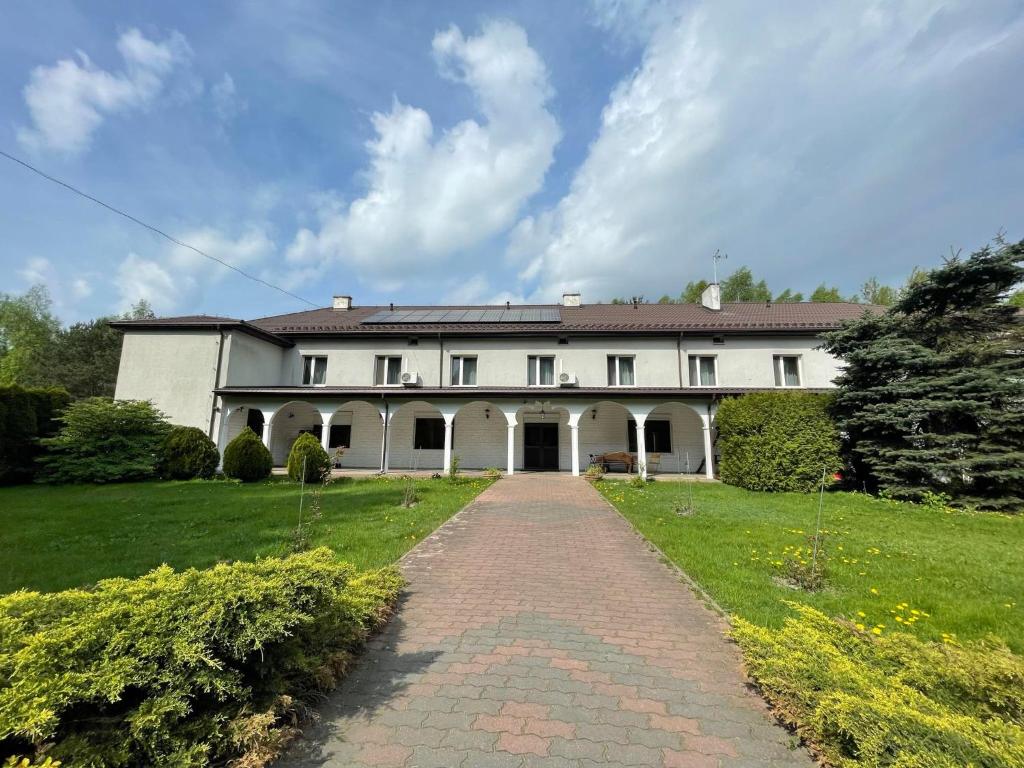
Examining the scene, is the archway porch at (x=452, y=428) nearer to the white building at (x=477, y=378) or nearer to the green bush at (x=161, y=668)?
the white building at (x=477, y=378)

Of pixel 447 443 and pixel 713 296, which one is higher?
pixel 713 296

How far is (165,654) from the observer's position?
7.88 ft

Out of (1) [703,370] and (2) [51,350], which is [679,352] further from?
(2) [51,350]

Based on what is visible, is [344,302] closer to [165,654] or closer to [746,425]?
[746,425]

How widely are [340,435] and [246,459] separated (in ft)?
19.6

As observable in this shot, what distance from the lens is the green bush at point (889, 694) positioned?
2.10 metres

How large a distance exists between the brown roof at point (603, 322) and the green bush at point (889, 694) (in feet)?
53.7

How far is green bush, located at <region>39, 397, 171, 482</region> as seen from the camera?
1398 centimetres

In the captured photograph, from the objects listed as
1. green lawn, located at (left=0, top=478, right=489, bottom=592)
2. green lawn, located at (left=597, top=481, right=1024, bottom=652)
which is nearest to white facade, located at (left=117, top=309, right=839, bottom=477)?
green lawn, located at (left=0, top=478, right=489, bottom=592)

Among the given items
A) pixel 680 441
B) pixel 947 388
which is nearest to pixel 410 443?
pixel 680 441

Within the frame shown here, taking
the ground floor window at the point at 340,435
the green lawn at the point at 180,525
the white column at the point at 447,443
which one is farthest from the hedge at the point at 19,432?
the white column at the point at 447,443

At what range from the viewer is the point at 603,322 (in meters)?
20.9

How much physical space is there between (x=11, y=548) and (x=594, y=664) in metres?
8.88

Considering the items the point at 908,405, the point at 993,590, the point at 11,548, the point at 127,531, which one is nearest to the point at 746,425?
the point at 908,405
